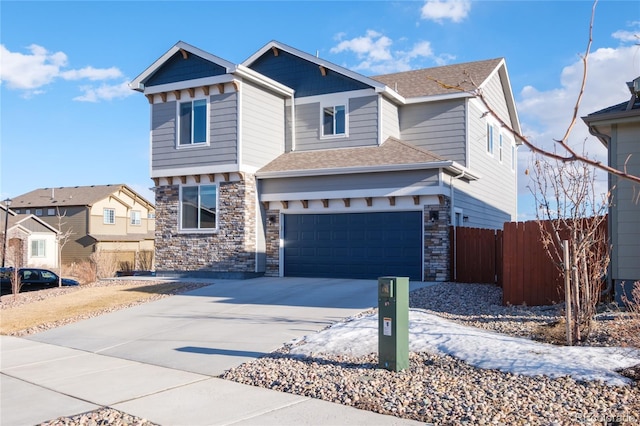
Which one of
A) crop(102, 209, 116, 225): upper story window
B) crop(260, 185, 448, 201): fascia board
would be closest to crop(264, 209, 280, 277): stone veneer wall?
crop(260, 185, 448, 201): fascia board

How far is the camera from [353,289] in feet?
52.4

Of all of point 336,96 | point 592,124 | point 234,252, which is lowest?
point 234,252

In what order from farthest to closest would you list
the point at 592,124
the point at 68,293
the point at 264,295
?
1. the point at 68,293
2. the point at 264,295
3. the point at 592,124

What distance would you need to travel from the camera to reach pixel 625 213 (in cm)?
1230

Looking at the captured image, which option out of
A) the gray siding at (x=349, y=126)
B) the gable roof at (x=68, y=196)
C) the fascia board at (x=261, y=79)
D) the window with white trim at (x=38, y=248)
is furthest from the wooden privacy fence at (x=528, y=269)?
the window with white trim at (x=38, y=248)

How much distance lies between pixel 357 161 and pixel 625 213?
885cm

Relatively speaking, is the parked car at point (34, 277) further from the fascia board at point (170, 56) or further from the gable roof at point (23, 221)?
the gable roof at point (23, 221)

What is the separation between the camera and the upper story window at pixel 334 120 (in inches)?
843

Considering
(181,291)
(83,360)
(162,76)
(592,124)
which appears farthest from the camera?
(162,76)

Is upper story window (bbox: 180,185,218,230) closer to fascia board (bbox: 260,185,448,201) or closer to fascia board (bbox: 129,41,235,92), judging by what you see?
fascia board (bbox: 260,185,448,201)

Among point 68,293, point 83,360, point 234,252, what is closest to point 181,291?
point 234,252

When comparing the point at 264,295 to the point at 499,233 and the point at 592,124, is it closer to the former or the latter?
the point at 499,233

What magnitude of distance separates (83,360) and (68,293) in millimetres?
10192

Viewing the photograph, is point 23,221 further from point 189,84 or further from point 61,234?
point 189,84
